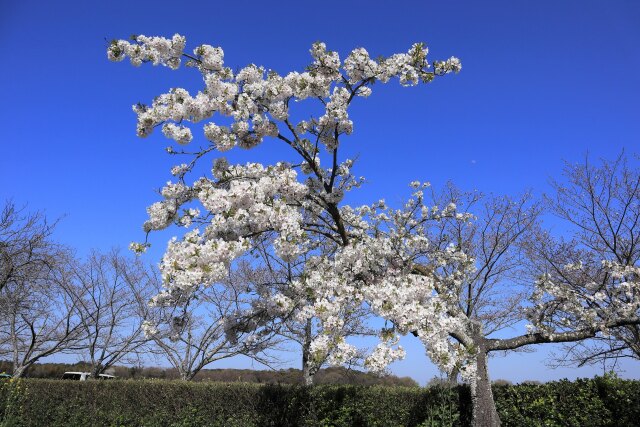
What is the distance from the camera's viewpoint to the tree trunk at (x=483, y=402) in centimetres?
736

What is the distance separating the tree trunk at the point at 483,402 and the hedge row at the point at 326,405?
1.07 ft

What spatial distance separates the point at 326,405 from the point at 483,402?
2.89 metres

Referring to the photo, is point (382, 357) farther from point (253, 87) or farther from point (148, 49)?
point (148, 49)

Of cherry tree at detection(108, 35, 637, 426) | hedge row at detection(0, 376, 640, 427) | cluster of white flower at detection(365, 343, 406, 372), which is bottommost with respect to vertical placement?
hedge row at detection(0, 376, 640, 427)

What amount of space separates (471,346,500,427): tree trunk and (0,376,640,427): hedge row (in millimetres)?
326

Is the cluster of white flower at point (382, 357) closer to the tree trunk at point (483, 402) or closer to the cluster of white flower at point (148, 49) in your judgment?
the tree trunk at point (483, 402)

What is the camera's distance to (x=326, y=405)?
8438 millimetres

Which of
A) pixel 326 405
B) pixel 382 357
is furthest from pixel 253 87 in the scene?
pixel 326 405

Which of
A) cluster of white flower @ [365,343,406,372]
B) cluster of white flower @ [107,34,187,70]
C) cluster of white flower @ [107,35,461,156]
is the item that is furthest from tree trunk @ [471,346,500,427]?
cluster of white flower @ [107,34,187,70]

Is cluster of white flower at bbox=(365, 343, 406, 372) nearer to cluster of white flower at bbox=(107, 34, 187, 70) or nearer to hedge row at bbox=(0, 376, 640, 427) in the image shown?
hedge row at bbox=(0, 376, 640, 427)

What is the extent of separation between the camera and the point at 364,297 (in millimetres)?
5555

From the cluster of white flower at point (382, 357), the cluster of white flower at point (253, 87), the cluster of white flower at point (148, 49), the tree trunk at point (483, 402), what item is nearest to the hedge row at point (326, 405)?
the tree trunk at point (483, 402)

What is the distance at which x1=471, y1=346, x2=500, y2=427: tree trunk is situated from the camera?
736 centimetres

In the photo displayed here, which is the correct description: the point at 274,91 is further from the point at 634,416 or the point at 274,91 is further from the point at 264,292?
the point at 634,416
